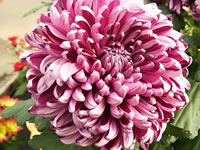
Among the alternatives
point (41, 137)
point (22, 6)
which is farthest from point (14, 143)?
point (22, 6)

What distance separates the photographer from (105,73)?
32 cm

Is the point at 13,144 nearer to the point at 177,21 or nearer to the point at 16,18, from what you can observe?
the point at 177,21

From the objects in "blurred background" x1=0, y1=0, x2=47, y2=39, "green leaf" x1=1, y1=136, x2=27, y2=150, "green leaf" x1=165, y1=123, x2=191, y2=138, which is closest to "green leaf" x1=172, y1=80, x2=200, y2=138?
"green leaf" x1=165, y1=123, x2=191, y2=138

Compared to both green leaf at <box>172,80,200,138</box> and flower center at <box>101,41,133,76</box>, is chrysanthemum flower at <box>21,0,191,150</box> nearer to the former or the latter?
flower center at <box>101,41,133,76</box>

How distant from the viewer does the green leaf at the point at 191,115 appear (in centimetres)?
44

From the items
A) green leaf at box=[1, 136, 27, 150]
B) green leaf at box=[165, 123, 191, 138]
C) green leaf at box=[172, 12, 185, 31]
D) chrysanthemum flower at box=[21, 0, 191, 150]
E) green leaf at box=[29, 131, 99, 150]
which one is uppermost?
chrysanthemum flower at box=[21, 0, 191, 150]

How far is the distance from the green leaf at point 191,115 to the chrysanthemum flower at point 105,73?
0.41 ft

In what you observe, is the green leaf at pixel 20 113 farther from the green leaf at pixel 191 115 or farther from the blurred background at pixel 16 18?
the blurred background at pixel 16 18

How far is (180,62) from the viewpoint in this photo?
339 millimetres

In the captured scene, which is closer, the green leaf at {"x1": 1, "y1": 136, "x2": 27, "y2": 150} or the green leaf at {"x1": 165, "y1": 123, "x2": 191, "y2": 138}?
the green leaf at {"x1": 165, "y1": 123, "x2": 191, "y2": 138}

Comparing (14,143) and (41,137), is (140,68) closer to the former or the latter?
(41,137)

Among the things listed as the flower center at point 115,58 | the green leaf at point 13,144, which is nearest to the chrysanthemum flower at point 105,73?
the flower center at point 115,58

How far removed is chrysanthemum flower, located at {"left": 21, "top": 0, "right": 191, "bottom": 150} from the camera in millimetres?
291

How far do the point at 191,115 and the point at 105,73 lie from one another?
212 mm
